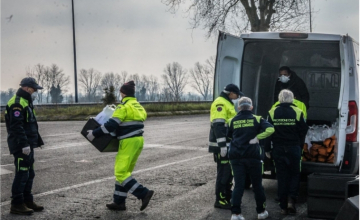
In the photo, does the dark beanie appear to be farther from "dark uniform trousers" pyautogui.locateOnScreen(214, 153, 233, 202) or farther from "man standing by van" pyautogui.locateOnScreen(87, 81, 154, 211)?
"dark uniform trousers" pyautogui.locateOnScreen(214, 153, 233, 202)

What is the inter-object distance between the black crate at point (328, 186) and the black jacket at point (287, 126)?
89cm

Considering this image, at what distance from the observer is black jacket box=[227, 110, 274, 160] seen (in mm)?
6676

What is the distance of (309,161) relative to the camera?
804 centimetres

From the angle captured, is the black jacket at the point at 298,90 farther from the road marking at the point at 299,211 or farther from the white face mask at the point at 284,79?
the road marking at the point at 299,211

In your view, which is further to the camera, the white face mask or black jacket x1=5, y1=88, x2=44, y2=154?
the white face mask

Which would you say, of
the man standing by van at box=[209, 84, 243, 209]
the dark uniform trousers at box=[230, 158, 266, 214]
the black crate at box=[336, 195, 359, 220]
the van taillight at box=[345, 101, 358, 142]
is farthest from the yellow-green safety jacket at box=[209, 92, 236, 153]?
the black crate at box=[336, 195, 359, 220]

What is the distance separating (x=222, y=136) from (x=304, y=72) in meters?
4.13

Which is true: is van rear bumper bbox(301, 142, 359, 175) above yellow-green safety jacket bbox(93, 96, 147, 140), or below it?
below

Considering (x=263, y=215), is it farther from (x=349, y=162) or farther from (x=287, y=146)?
(x=349, y=162)

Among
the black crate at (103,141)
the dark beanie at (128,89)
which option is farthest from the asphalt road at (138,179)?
the dark beanie at (128,89)

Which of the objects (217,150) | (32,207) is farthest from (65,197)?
(217,150)

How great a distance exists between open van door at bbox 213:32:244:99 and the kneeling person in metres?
1.31

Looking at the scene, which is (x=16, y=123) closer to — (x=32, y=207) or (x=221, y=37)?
(x=32, y=207)

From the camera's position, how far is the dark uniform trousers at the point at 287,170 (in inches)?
282
